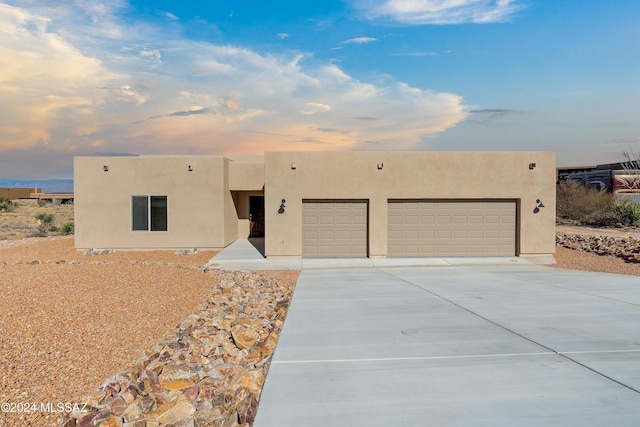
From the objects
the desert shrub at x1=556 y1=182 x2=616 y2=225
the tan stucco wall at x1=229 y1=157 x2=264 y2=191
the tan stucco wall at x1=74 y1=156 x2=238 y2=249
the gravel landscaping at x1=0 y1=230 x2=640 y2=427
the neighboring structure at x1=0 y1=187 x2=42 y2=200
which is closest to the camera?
the gravel landscaping at x1=0 y1=230 x2=640 y2=427

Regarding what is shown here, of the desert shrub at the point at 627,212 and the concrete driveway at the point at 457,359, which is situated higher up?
the desert shrub at the point at 627,212

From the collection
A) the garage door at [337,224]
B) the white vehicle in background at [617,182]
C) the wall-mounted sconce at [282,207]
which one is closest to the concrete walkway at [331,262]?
the garage door at [337,224]

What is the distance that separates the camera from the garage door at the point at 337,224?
617 inches

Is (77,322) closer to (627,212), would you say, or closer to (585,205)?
(627,212)

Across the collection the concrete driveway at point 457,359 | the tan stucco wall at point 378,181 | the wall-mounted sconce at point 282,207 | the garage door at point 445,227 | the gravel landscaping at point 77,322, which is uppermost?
the tan stucco wall at point 378,181

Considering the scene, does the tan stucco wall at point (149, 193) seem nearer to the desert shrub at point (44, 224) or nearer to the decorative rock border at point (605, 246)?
the desert shrub at point (44, 224)

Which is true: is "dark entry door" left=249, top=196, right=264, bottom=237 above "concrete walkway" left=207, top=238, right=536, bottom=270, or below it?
above

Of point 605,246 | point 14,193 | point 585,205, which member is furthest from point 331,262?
point 14,193

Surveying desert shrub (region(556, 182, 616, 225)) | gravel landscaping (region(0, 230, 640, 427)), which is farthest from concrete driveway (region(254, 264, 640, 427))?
desert shrub (region(556, 182, 616, 225))

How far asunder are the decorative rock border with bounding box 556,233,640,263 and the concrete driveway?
22.2 feet

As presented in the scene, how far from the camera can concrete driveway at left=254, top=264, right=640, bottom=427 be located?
13.2 feet

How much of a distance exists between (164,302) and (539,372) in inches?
220

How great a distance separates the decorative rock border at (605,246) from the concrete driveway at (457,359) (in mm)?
6761

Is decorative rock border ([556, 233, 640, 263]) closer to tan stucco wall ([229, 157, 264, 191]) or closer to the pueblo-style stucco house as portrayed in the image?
the pueblo-style stucco house
